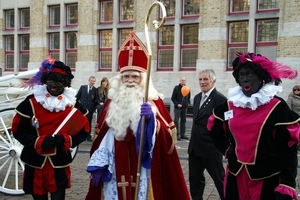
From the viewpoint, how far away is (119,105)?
354 centimetres

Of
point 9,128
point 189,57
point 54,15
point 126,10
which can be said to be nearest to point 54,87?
point 9,128

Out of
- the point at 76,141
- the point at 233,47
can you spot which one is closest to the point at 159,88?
the point at 233,47

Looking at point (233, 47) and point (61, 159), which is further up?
point (233, 47)

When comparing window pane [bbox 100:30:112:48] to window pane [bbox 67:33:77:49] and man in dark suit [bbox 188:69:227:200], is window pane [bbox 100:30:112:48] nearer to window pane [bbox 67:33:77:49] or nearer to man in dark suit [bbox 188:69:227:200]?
window pane [bbox 67:33:77:49]

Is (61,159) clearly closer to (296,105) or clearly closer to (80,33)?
(296,105)

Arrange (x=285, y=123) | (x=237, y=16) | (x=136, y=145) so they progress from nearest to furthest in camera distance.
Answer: (x=285, y=123)
(x=136, y=145)
(x=237, y=16)

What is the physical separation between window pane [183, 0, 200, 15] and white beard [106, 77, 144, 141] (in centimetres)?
1217

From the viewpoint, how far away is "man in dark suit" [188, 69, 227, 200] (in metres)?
4.55

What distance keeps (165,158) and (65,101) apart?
1.15 m

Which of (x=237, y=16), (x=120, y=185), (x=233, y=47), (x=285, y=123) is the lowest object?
(x=120, y=185)

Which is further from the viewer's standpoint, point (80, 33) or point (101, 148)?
point (80, 33)

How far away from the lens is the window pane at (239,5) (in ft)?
45.9

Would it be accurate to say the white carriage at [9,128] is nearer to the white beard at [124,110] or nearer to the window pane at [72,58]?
the white beard at [124,110]

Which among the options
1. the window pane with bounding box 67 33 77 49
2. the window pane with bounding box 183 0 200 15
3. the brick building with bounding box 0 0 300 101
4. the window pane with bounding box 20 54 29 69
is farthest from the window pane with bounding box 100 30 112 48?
the window pane with bounding box 20 54 29 69
